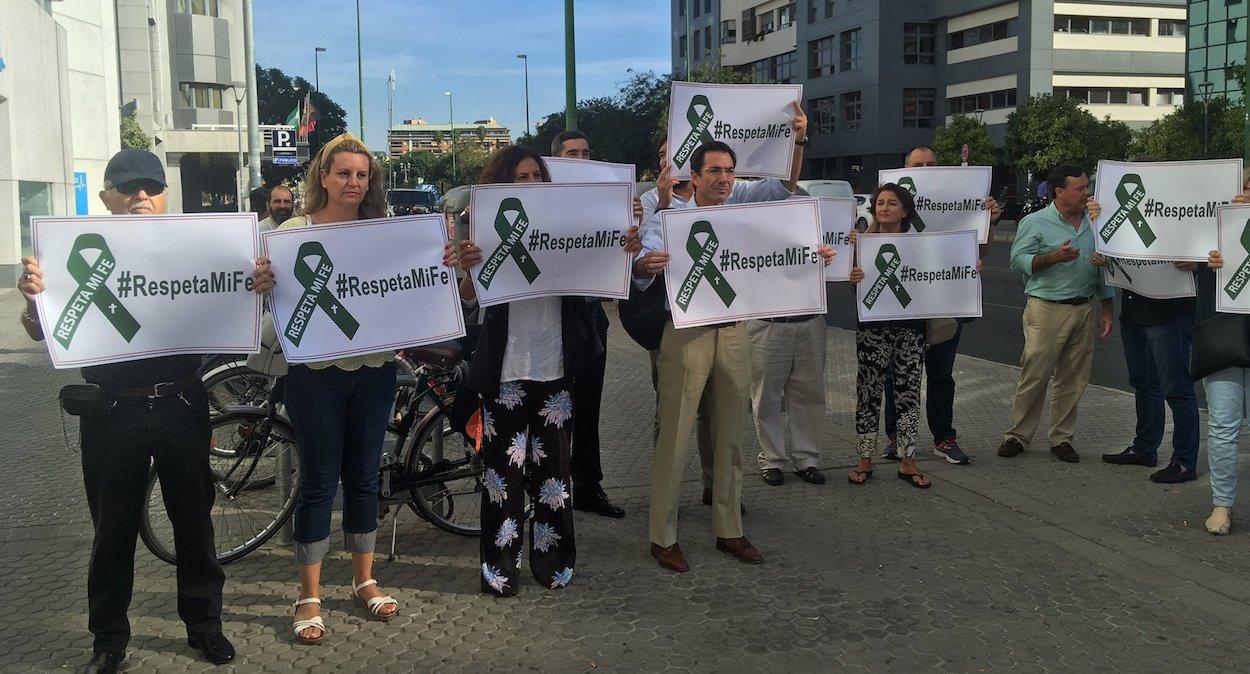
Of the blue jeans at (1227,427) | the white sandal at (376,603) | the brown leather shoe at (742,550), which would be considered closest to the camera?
Answer: the white sandal at (376,603)

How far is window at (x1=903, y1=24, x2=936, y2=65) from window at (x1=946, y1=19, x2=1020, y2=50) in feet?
3.79

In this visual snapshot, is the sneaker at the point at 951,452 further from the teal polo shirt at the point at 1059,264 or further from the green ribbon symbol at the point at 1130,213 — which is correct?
the green ribbon symbol at the point at 1130,213

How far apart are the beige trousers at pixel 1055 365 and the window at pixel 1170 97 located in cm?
6913

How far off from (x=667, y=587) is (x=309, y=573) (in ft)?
5.31

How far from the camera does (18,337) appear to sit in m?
14.4

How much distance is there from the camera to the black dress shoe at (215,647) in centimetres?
413

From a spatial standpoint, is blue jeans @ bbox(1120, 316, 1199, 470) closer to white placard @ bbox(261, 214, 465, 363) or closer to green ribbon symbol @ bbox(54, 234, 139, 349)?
white placard @ bbox(261, 214, 465, 363)

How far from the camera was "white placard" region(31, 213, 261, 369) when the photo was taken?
154 inches

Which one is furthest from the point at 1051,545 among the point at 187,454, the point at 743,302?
the point at 187,454

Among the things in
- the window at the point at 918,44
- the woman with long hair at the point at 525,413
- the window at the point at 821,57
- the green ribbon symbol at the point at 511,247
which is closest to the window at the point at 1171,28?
the window at the point at 918,44

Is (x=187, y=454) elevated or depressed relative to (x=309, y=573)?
elevated

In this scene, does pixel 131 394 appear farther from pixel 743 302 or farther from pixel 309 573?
pixel 743 302

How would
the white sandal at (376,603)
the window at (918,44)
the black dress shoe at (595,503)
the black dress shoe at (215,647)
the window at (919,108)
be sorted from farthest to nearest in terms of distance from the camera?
the window at (919,108) < the window at (918,44) < the black dress shoe at (595,503) < the white sandal at (376,603) < the black dress shoe at (215,647)

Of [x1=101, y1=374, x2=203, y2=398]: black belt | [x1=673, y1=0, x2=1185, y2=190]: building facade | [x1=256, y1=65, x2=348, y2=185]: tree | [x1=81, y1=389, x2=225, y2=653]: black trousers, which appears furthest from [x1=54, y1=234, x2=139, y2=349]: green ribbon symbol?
[x1=256, y1=65, x2=348, y2=185]: tree
